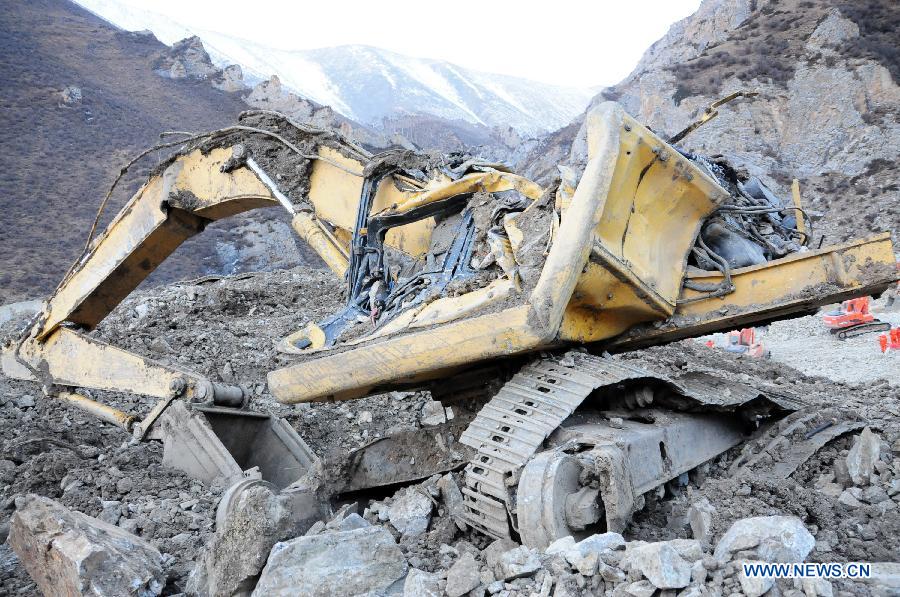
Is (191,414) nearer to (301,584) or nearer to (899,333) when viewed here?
(301,584)

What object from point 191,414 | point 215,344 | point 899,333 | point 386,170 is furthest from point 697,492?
point 899,333

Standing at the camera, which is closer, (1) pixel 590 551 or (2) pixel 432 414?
(1) pixel 590 551

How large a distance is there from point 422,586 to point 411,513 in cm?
92

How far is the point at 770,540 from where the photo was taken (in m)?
2.11

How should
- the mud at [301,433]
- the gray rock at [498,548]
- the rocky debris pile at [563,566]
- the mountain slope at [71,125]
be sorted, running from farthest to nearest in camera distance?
the mountain slope at [71,125]
the mud at [301,433]
the gray rock at [498,548]
the rocky debris pile at [563,566]

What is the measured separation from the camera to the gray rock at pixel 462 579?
7.09 ft

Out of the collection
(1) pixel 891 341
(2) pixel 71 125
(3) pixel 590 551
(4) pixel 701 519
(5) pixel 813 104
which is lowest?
(2) pixel 71 125

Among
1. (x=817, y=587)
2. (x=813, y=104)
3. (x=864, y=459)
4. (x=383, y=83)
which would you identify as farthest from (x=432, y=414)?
(x=383, y=83)

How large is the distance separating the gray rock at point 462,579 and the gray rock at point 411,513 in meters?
0.74

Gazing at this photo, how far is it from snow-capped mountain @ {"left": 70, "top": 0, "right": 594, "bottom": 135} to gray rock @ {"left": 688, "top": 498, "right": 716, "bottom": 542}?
209ft

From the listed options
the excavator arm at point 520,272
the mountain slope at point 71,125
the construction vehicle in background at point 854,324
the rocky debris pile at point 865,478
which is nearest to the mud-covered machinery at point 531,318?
the excavator arm at point 520,272

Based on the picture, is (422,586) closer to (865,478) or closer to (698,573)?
(698,573)

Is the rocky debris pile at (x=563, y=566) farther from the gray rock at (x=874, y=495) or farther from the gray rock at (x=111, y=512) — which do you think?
the gray rock at (x=111, y=512)

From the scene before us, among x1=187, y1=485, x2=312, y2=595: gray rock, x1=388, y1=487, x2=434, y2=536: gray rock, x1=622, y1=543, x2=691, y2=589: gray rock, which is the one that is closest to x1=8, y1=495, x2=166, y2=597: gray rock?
x1=187, y1=485, x2=312, y2=595: gray rock
